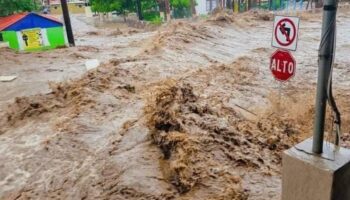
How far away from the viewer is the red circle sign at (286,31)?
623 cm

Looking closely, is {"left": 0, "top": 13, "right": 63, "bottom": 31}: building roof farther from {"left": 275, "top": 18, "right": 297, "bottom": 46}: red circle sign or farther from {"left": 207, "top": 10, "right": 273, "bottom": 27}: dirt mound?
{"left": 275, "top": 18, "right": 297, "bottom": 46}: red circle sign

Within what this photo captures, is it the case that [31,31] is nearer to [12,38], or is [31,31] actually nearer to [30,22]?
[30,22]

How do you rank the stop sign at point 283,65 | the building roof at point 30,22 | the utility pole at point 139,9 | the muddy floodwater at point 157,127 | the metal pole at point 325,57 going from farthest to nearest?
the utility pole at point 139,9, the building roof at point 30,22, the stop sign at point 283,65, the muddy floodwater at point 157,127, the metal pole at point 325,57

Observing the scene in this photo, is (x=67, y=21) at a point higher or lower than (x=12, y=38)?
higher

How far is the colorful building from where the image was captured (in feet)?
50.3

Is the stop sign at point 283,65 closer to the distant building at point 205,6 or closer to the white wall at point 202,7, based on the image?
the distant building at point 205,6

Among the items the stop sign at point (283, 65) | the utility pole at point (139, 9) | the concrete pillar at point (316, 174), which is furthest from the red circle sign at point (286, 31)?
the utility pole at point (139, 9)

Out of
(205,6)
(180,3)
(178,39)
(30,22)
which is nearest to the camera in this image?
(178,39)

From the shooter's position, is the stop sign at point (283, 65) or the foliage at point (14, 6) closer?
the stop sign at point (283, 65)

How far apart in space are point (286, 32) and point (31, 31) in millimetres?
12738

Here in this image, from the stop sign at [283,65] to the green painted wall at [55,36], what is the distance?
1263 cm

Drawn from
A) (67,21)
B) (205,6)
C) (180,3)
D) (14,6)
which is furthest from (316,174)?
(205,6)

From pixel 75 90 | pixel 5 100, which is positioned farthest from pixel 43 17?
pixel 75 90

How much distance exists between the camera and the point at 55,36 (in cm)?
1686
